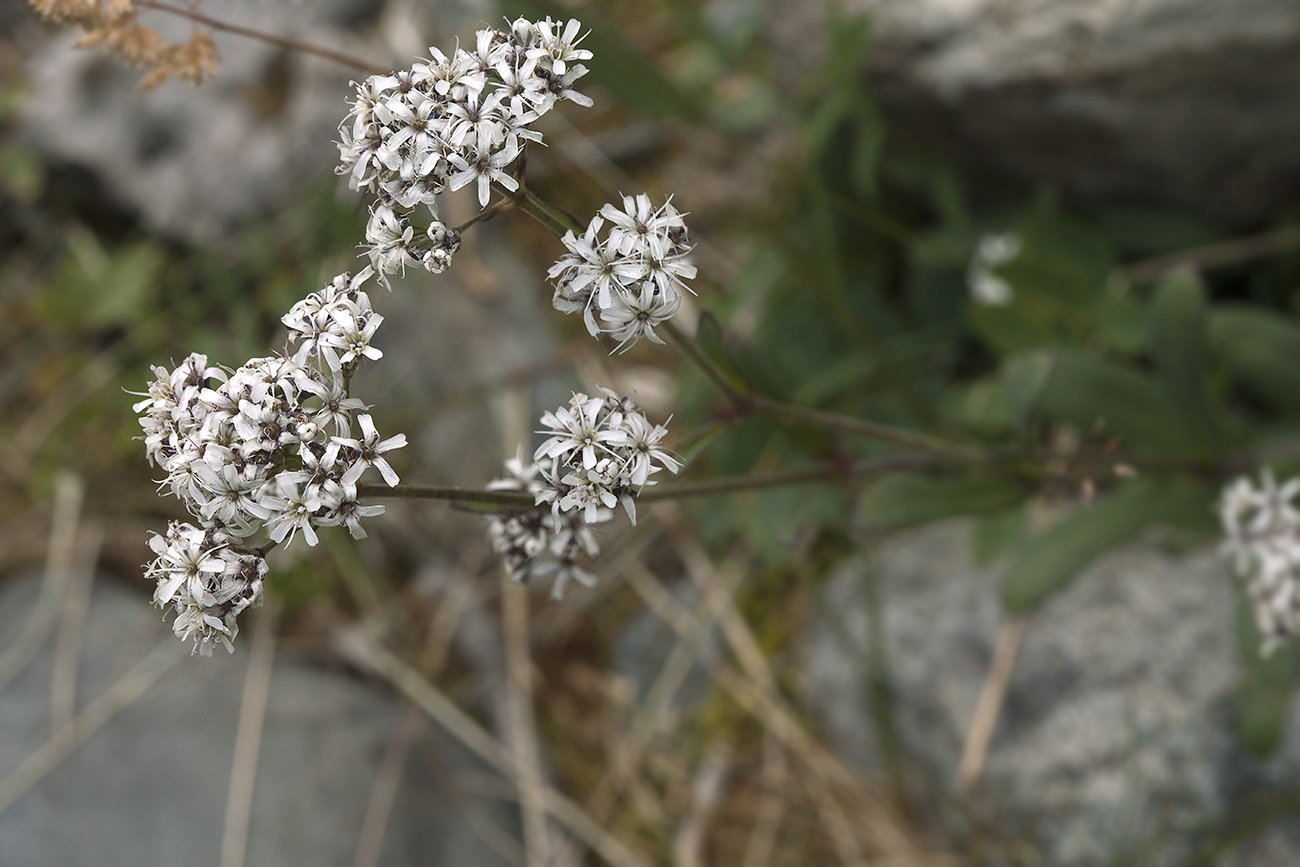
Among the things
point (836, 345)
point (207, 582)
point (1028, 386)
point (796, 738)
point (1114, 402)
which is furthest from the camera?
point (836, 345)

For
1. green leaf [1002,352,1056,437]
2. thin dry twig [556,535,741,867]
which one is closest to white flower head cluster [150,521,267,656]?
green leaf [1002,352,1056,437]

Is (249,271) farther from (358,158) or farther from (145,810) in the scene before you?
(358,158)

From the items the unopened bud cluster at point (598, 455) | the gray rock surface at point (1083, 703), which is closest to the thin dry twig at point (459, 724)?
the gray rock surface at point (1083, 703)

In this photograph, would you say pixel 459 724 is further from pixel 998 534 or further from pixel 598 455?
pixel 598 455

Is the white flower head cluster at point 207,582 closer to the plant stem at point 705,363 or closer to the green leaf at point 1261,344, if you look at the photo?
the plant stem at point 705,363

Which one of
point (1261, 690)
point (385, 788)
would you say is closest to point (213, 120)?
point (385, 788)

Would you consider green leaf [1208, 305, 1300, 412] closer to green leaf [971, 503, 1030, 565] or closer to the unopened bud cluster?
green leaf [971, 503, 1030, 565]

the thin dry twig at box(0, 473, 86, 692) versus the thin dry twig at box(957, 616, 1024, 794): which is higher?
the thin dry twig at box(0, 473, 86, 692)
